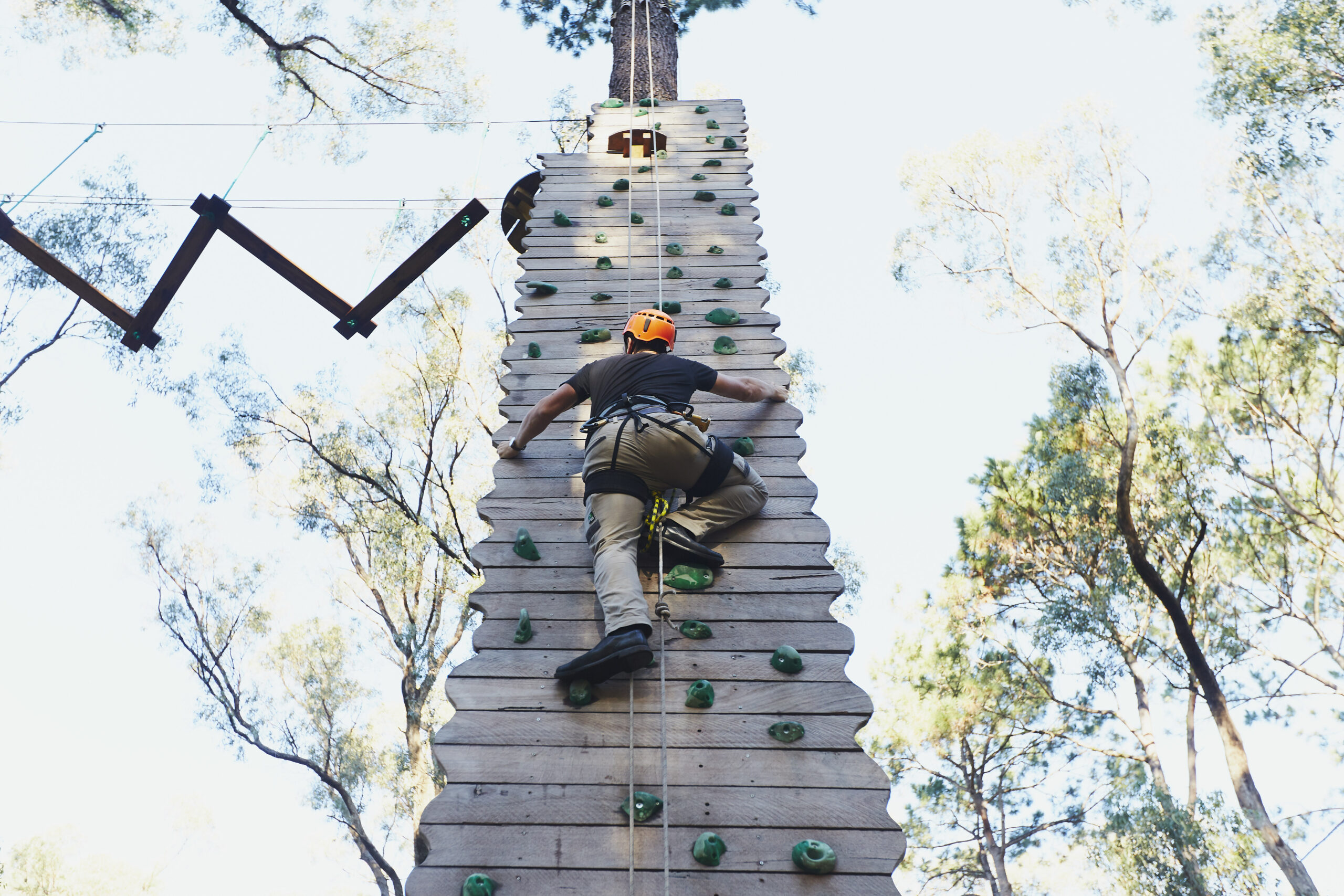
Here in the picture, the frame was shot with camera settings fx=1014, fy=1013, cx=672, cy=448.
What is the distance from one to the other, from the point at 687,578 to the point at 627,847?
0.88 m

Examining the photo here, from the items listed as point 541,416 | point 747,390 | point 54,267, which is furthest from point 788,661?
point 54,267

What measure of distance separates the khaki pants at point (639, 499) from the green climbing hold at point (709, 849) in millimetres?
649

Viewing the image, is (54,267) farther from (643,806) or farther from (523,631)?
(643,806)

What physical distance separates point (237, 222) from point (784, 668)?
3.86 m

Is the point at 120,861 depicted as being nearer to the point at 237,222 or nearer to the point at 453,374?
the point at 453,374

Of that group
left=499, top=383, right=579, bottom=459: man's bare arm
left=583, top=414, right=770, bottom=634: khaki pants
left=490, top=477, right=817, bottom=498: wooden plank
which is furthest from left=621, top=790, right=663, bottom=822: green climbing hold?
left=499, top=383, right=579, bottom=459: man's bare arm

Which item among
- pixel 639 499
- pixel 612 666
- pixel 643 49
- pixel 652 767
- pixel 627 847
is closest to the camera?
pixel 627 847

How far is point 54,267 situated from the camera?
534 centimetres

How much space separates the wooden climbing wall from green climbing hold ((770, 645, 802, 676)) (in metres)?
0.03

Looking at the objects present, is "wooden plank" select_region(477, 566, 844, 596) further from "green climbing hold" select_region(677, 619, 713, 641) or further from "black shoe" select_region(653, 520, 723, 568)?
"green climbing hold" select_region(677, 619, 713, 641)

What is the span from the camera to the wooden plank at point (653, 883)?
7.31 ft

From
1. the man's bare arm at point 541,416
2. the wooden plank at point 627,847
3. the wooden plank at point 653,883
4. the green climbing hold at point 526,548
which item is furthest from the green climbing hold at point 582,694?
the man's bare arm at point 541,416

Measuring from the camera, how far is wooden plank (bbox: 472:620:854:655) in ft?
9.36

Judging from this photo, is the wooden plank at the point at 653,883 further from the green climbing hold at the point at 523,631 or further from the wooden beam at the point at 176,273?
the wooden beam at the point at 176,273
